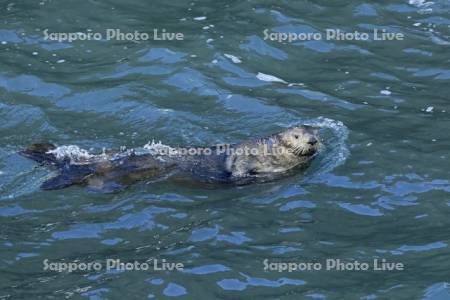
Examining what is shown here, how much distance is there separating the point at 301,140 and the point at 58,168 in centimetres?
294

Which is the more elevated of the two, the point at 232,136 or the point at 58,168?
the point at 232,136

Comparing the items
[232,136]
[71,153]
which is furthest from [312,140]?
[71,153]

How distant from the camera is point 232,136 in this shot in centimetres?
1163

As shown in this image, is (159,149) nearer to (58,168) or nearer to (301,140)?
(58,168)

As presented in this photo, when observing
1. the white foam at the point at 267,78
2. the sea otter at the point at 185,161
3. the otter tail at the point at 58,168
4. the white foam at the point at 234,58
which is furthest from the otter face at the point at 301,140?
the white foam at the point at 234,58

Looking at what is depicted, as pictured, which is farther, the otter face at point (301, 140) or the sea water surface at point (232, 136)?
the otter face at point (301, 140)

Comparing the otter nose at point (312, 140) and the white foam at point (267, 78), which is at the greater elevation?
the white foam at point (267, 78)

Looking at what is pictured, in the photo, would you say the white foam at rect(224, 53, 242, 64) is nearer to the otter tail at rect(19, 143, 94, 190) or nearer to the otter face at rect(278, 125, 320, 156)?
the otter face at rect(278, 125, 320, 156)

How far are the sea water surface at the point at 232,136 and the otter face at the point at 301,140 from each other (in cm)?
24

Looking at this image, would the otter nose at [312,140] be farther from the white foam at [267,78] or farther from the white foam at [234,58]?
the white foam at [234,58]

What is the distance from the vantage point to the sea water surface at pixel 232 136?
8836 mm

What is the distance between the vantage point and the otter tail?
10391 mm

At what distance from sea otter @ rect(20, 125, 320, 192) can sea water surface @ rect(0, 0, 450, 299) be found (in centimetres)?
19

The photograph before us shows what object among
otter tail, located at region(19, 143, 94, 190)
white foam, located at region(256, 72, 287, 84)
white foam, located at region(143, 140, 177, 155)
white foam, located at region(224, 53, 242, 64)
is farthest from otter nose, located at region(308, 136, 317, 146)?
white foam, located at region(224, 53, 242, 64)
